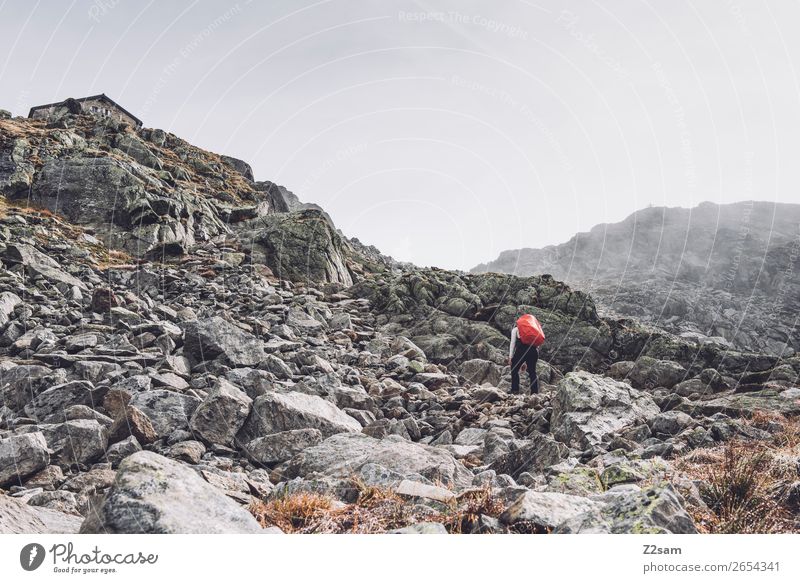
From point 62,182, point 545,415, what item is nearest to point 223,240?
point 62,182

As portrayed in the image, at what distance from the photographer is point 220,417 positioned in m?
9.19

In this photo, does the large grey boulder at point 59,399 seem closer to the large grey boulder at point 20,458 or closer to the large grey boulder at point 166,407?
the large grey boulder at point 166,407

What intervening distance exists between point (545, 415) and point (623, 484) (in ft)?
22.8

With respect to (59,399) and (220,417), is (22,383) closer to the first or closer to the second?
(59,399)

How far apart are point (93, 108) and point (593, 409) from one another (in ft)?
311

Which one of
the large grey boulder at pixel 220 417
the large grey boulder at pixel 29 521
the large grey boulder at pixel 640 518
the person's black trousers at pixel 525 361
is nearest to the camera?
the large grey boulder at pixel 640 518

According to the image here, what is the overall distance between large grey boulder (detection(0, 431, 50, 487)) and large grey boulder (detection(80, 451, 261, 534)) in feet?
→ 14.6

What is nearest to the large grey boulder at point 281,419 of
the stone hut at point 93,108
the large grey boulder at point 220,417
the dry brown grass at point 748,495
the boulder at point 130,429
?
the large grey boulder at point 220,417

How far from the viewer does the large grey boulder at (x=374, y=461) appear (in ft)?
22.2

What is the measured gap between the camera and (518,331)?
16297mm

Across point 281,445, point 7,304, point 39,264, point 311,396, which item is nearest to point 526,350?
point 311,396

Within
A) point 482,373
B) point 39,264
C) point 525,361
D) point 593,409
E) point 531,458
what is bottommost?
point 531,458

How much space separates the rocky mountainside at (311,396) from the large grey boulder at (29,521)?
0.03 m
